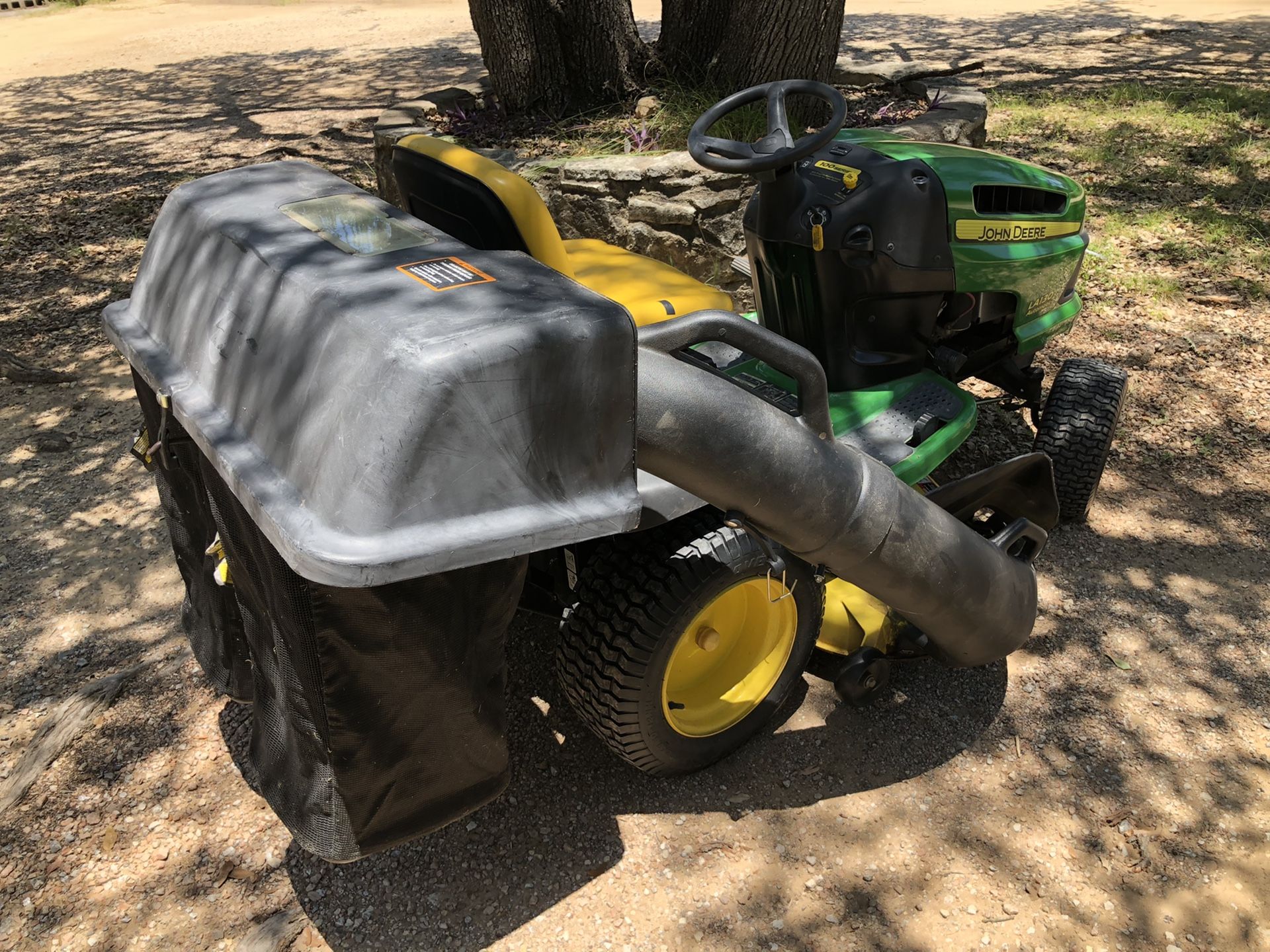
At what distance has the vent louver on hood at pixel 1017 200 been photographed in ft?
9.66

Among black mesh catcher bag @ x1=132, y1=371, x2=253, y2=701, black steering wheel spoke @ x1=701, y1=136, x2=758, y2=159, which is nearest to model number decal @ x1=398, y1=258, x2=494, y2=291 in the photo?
black mesh catcher bag @ x1=132, y1=371, x2=253, y2=701

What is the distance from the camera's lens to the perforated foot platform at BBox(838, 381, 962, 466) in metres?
2.74

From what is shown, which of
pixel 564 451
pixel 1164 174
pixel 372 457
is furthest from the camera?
pixel 1164 174

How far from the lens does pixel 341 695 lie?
5.51ft

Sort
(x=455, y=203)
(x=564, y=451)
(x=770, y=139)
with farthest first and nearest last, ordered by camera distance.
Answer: (x=770, y=139) → (x=455, y=203) → (x=564, y=451)

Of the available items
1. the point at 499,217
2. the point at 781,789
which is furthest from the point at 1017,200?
the point at 781,789

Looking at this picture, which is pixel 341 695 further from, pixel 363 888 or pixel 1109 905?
pixel 1109 905

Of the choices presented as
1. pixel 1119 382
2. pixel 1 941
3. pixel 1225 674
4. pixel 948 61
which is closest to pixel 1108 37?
pixel 948 61

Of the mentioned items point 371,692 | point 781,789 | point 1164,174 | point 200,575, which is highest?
point 371,692

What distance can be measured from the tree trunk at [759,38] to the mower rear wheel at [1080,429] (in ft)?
8.75

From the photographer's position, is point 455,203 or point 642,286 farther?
point 642,286

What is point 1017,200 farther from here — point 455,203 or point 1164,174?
point 1164,174

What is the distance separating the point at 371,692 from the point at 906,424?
5.77 ft

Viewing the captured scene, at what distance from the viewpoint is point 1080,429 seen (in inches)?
132
